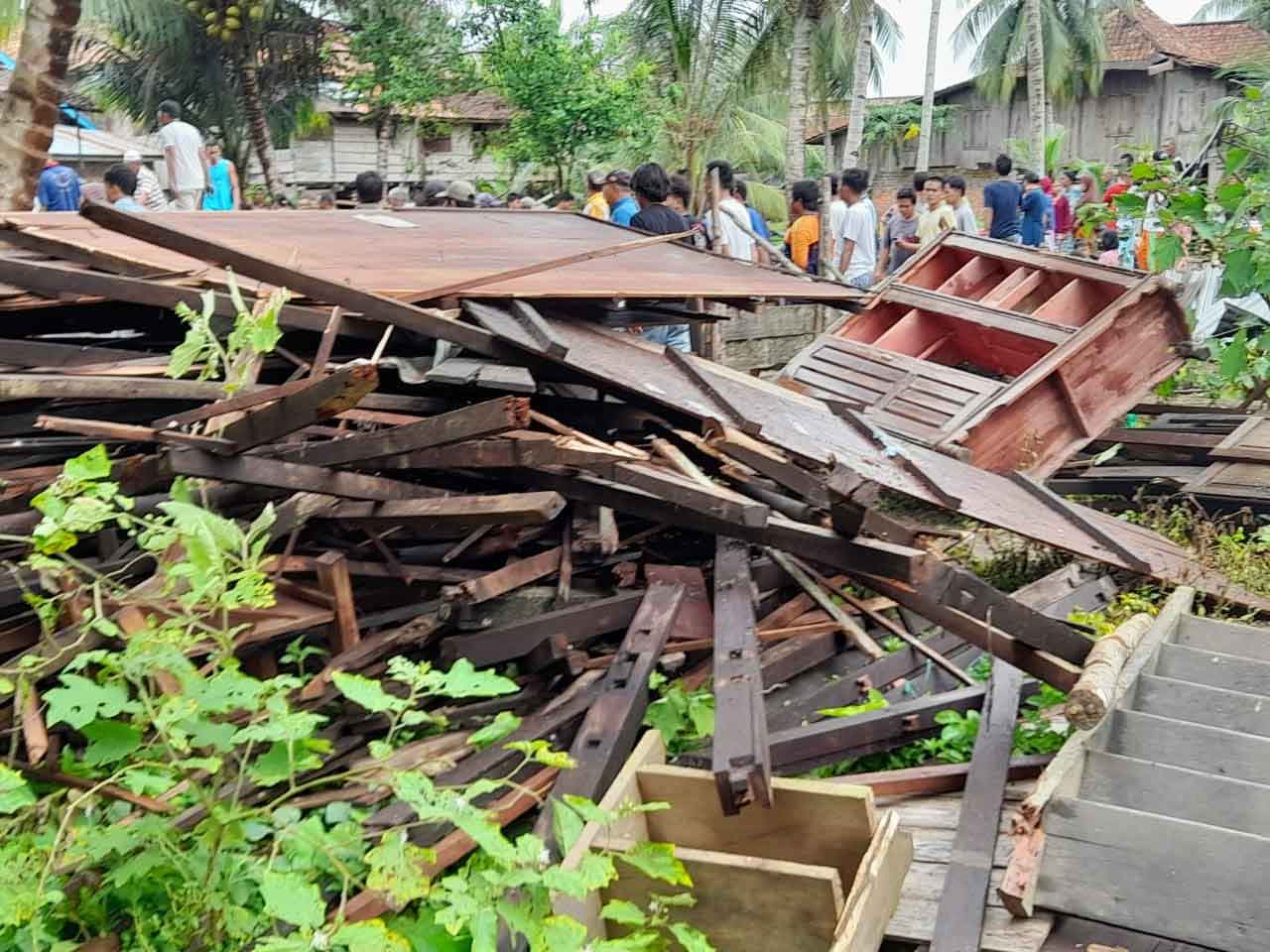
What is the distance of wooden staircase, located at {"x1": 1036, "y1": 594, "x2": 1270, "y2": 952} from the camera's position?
3014mm

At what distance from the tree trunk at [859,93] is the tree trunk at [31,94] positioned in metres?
12.9

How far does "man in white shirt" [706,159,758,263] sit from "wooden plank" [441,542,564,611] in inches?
211

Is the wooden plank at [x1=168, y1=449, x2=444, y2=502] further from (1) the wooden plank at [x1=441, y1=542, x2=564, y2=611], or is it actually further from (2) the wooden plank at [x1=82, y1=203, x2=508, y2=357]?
(2) the wooden plank at [x1=82, y1=203, x2=508, y2=357]

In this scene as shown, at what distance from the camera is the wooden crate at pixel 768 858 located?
316cm

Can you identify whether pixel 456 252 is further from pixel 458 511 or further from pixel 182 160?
pixel 182 160

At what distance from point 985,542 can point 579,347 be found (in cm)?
285

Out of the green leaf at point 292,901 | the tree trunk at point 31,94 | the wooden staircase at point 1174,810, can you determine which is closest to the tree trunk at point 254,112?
the tree trunk at point 31,94

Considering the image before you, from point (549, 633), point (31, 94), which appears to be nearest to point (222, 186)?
point (31, 94)

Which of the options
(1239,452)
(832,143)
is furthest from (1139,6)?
(1239,452)

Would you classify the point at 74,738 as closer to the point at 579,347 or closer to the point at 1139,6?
the point at 579,347

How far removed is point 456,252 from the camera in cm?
571

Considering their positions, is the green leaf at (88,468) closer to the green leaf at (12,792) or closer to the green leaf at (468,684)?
the green leaf at (12,792)

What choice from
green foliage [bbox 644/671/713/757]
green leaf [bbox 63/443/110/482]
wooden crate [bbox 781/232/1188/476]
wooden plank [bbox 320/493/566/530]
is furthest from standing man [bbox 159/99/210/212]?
green leaf [bbox 63/443/110/482]

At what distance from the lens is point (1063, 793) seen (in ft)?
11.0
